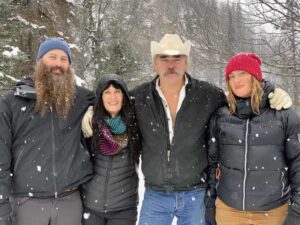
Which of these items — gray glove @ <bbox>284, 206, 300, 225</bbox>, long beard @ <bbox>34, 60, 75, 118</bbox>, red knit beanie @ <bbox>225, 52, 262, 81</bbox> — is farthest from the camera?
long beard @ <bbox>34, 60, 75, 118</bbox>

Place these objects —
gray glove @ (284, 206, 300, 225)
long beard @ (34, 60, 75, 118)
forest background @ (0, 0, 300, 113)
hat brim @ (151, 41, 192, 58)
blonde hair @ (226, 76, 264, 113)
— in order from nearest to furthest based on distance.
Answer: gray glove @ (284, 206, 300, 225)
blonde hair @ (226, 76, 264, 113)
long beard @ (34, 60, 75, 118)
hat brim @ (151, 41, 192, 58)
forest background @ (0, 0, 300, 113)

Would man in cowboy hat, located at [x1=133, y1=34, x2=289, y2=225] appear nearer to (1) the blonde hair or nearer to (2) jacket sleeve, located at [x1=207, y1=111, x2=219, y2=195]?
(2) jacket sleeve, located at [x1=207, y1=111, x2=219, y2=195]

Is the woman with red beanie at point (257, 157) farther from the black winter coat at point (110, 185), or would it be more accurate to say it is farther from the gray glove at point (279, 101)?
the black winter coat at point (110, 185)

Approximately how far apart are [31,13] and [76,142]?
12219mm

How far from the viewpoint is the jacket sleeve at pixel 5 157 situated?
3553mm

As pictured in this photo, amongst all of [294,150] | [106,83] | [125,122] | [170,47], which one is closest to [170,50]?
[170,47]

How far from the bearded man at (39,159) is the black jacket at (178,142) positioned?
0.61 metres

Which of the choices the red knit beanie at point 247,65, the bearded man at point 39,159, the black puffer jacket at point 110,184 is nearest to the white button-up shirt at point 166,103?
the black puffer jacket at point 110,184

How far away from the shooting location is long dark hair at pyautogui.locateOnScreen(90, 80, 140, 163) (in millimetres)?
3881

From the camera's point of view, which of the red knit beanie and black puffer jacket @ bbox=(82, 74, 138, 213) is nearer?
the red knit beanie

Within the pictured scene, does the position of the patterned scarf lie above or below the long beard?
below

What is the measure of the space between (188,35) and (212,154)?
287 cm

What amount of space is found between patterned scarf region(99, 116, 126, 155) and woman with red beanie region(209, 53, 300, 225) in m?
0.95

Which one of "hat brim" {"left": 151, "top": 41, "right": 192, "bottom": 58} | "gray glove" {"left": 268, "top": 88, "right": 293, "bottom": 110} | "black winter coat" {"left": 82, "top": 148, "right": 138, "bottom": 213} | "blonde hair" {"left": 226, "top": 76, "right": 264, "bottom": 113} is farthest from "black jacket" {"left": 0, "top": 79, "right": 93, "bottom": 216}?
"gray glove" {"left": 268, "top": 88, "right": 293, "bottom": 110}
